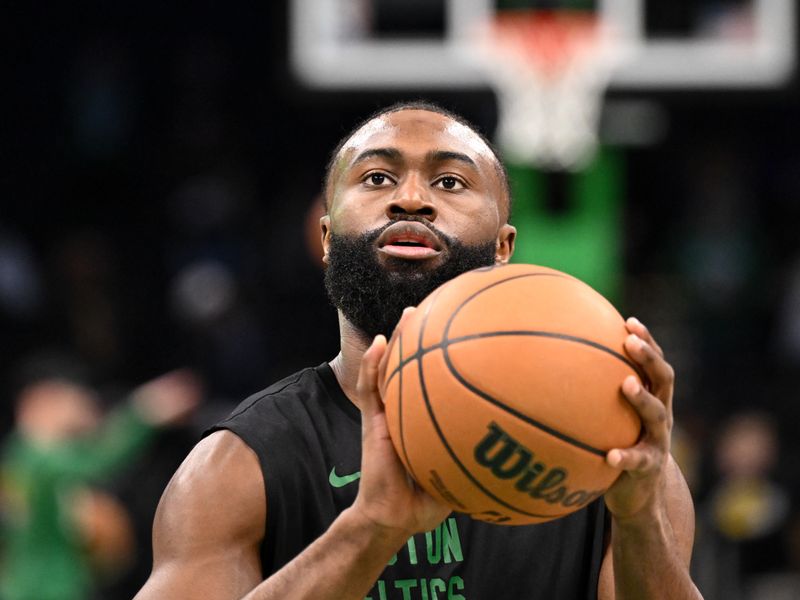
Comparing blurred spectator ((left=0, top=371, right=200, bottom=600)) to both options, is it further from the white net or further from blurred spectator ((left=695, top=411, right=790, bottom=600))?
blurred spectator ((left=695, top=411, right=790, bottom=600))

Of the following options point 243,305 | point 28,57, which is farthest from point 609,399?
point 28,57

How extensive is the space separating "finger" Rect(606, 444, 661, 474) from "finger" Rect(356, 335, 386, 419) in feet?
1.47

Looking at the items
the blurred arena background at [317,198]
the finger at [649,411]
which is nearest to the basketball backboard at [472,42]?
the blurred arena background at [317,198]

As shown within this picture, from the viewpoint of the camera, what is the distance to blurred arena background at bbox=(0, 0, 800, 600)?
9.18 metres

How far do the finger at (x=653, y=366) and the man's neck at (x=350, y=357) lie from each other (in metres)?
0.84

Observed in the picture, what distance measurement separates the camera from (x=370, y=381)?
275 cm

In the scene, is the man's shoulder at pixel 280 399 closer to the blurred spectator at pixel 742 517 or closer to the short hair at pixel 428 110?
the short hair at pixel 428 110

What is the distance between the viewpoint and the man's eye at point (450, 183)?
10.8ft

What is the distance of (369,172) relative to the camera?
3.32 meters

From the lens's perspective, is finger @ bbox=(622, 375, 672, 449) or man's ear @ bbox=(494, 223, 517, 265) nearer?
finger @ bbox=(622, 375, 672, 449)

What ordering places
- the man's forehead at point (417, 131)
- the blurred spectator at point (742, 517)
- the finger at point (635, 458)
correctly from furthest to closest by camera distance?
the blurred spectator at point (742, 517)
the man's forehead at point (417, 131)
the finger at point (635, 458)

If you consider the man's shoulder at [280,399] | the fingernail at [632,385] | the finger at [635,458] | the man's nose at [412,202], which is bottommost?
the man's shoulder at [280,399]

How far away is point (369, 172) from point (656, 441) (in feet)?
3.27

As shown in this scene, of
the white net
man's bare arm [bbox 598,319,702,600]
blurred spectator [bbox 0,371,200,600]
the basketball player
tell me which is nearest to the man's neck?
the basketball player
